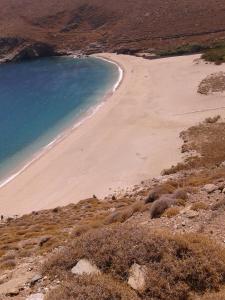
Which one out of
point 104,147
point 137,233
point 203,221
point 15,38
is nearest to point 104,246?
point 137,233

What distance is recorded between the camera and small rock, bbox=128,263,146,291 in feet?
35.9

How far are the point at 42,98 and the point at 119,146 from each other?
30064mm

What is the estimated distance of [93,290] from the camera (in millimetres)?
10336

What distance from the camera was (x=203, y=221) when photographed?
1582 cm

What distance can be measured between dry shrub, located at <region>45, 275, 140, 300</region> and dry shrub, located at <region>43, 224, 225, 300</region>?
15.6 inches

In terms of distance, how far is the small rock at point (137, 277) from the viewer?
1095cm

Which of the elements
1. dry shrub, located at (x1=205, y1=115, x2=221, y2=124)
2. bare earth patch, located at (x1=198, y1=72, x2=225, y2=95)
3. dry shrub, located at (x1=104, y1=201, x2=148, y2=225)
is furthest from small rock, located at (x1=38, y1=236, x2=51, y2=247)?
bare earth patch, located at (x1=198, y1=72, x2=225, y2=95)

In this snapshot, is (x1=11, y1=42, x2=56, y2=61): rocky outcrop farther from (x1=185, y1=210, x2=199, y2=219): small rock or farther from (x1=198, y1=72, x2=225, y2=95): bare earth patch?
(x1=185, y1=210, x2=199, y2=219): small rock

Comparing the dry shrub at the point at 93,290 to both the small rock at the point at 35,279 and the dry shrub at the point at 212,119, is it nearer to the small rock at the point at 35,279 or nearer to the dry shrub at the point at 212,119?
the small rock at the point at 35,279

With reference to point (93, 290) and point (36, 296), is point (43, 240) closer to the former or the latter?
point (36, 296)

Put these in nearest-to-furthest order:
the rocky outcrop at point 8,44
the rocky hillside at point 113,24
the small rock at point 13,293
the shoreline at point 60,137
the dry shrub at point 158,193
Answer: the small rock at point 13,293, the dry shrub at point 158,193, the shoreline at point 60,137, the rocky hillside at point 113,24, the rocky outcrop at point 8,44

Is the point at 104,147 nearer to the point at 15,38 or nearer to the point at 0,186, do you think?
the point at 0,186

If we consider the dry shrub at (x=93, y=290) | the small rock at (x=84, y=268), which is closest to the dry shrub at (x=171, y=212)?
the small rock at (x=84, y=268)

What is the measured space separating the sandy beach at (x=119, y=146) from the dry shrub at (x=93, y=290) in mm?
23062
